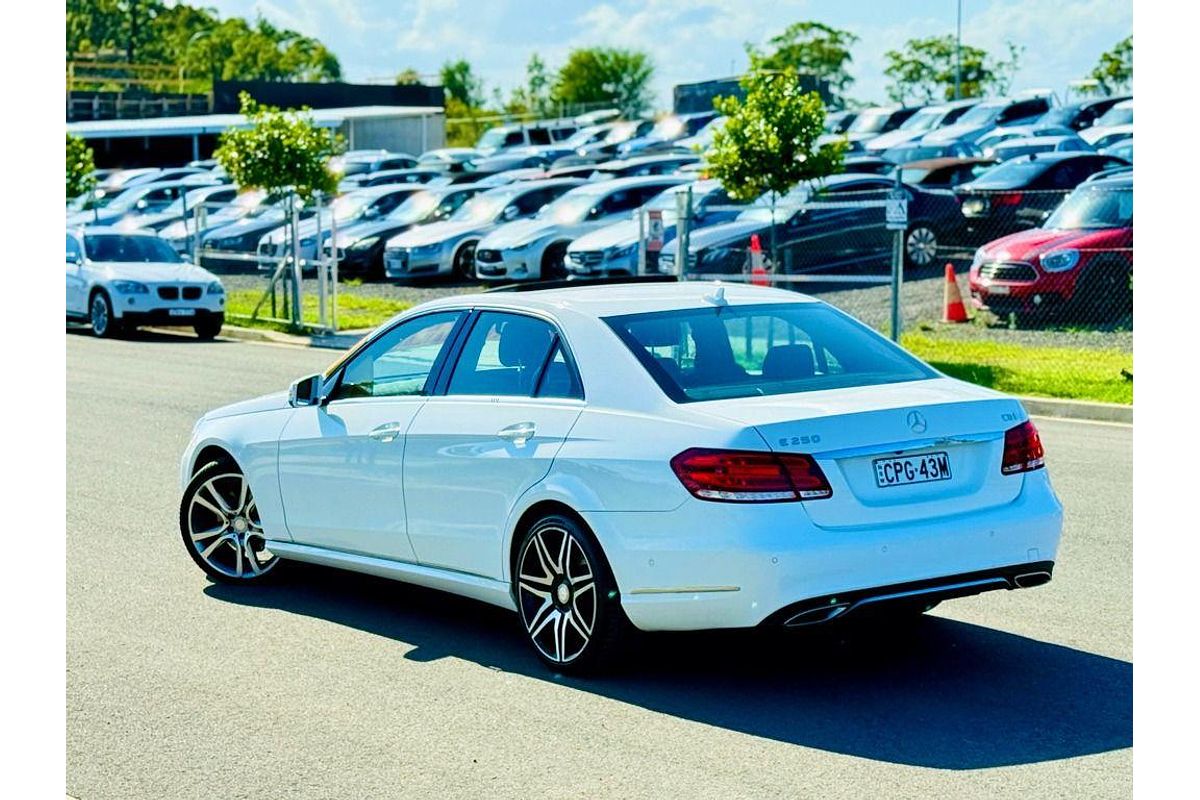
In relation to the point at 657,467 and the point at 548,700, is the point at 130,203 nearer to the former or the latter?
the point at 548,700

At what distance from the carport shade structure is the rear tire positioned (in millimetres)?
38802

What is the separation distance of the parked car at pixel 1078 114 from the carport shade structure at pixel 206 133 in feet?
89.2

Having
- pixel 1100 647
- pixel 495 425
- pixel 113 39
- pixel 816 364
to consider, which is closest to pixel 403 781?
pixel 495 425

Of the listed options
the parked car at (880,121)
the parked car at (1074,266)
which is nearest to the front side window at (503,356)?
the parked car at (1074,266)

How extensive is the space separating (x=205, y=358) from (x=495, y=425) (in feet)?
50.5

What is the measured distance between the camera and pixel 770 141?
67.2ft

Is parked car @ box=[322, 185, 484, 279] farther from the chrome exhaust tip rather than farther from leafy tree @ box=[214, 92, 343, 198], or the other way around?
the chrome exhaust tip

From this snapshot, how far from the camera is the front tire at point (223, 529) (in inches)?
343

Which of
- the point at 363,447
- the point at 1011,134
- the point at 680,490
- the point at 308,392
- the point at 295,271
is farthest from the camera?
the point at 1011,134

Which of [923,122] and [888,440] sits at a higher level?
[923,122]

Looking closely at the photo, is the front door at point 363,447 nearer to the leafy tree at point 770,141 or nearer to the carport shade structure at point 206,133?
the leafy tree at point 770,141

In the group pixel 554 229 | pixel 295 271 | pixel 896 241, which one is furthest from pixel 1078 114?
pixel 896 241

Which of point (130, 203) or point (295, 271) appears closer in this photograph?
point (295, 271)

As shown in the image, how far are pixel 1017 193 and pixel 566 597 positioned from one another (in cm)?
2051
